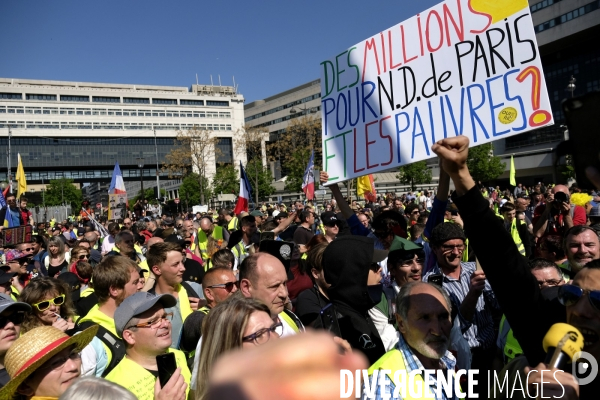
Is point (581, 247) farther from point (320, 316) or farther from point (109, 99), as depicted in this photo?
point (109, 99)

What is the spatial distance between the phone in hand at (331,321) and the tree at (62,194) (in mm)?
74830

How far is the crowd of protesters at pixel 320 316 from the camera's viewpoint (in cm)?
150

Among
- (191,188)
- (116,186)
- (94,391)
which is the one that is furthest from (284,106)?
(94,391)

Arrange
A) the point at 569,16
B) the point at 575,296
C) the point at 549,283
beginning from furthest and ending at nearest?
the point at 569,16, the point at 549,283, the point at 575,296

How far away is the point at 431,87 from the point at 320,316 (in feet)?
6.55

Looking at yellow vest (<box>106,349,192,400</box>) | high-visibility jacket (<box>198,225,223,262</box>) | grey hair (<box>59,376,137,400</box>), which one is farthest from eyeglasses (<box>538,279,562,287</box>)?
high-visibility jacket (<box>198,225,223,262</box>)

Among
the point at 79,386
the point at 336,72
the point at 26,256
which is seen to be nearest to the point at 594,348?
the point at 79,386

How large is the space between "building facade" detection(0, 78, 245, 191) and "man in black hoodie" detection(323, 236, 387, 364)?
74067 mm

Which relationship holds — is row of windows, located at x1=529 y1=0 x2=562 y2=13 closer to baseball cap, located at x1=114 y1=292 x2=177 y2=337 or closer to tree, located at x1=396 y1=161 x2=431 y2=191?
tree, located at x1=396 y1=161 x2=431 y2=191

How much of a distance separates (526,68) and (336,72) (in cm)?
183

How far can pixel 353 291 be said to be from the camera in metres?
3.22

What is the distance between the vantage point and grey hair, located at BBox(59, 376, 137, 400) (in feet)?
6.61

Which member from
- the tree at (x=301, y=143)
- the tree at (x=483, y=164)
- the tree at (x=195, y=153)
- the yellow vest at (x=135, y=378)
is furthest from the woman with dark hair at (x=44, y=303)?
the tree at (x=483, y=164)

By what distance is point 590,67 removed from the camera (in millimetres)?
53375
